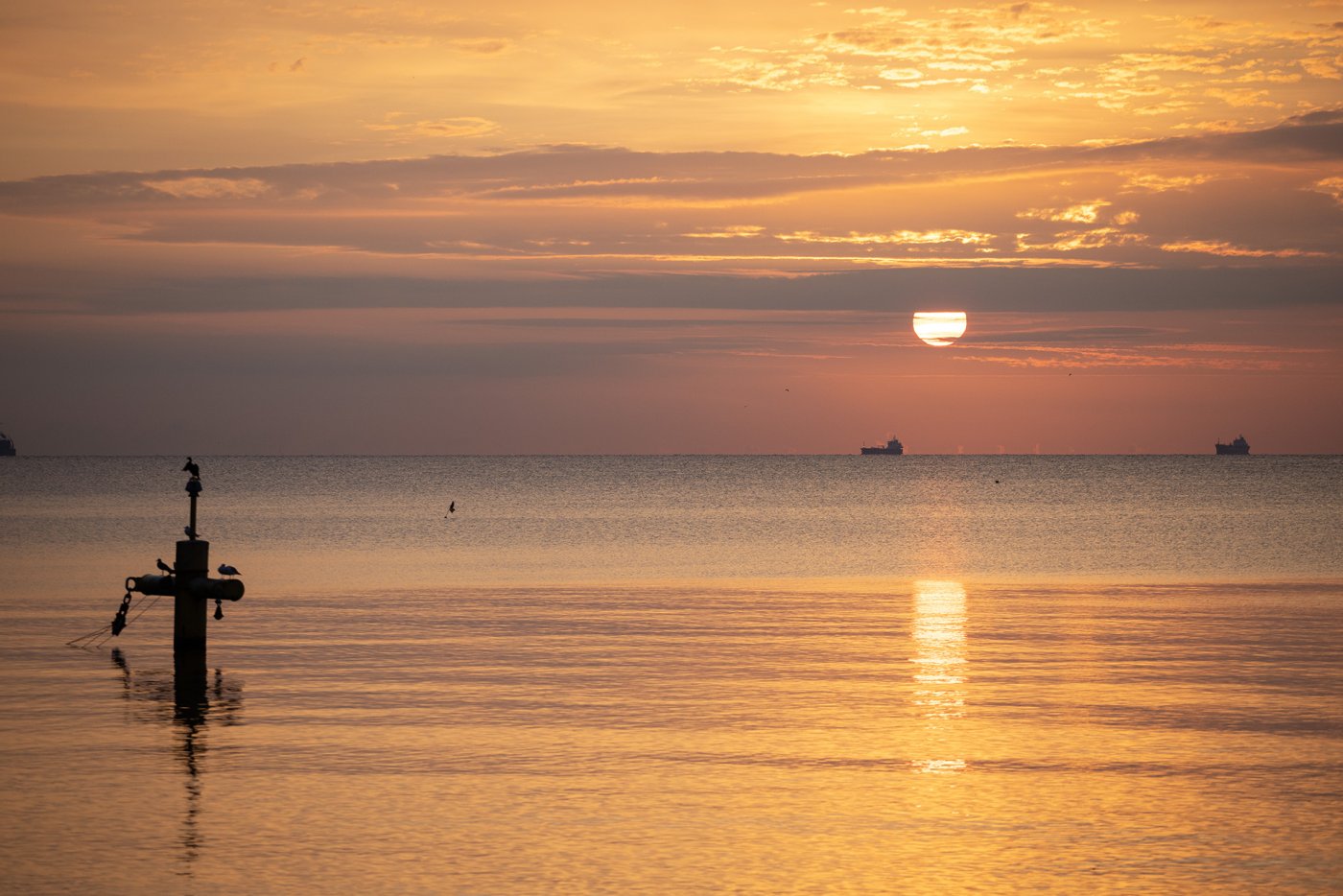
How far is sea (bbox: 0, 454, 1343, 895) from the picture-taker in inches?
694

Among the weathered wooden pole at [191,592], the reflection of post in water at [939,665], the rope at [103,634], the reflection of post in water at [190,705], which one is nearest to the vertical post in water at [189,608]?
the weathered wooden pole at [191,592]

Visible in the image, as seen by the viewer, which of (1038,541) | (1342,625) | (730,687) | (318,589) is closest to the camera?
(730,687)

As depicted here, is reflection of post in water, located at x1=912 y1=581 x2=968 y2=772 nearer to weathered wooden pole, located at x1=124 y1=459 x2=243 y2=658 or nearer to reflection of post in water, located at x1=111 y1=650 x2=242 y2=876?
reflection of post in water, located at x1=111 y1=650 x2=242 y2=876

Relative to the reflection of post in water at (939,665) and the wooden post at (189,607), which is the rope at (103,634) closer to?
the wooden post at (189,607)

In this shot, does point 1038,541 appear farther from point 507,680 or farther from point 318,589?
point 507,680

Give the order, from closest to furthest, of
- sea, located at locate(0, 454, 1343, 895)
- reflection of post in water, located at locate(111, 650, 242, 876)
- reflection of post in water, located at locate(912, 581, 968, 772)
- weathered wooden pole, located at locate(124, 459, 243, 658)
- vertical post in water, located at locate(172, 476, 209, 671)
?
sea, located at locate(0, 454, 1343, 895) < reflection of post in water, located at locate(111, 650, 242, 876) < reflection of post in water, located at locate(912, 581, 968, 772) < weathered wooden pole, located at locate(124, 459, 243, 658) < vertical post in water, located at locate(172, 476, 209, 671)

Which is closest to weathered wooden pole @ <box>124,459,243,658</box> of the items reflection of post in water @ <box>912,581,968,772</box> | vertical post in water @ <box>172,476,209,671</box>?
vertical post in water @ <box>172,476,209,671</box>

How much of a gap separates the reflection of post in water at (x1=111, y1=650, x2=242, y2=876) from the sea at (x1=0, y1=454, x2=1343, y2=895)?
12 cm

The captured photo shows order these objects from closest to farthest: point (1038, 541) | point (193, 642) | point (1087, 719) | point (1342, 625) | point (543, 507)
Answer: point (1087, 719)
point (193, 642)
point (1342, 625)
point (1038, 541)
point (543, 507)

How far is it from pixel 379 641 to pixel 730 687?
1156 centimetres

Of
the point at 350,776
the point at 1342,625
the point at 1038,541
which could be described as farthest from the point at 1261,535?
the point at 350,776

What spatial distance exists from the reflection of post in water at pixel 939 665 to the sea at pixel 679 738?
0.46 ft

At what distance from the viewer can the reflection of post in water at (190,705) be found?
2069cm

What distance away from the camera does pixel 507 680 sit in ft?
102
